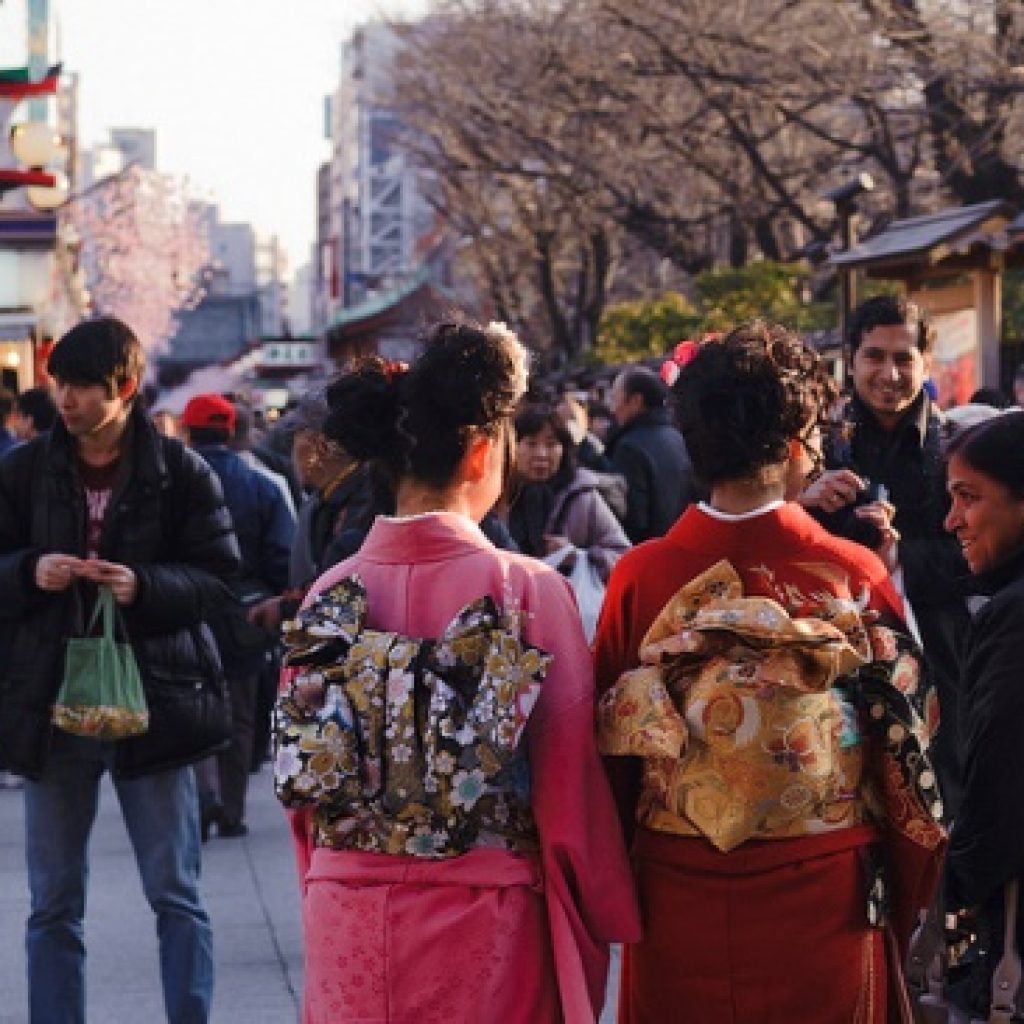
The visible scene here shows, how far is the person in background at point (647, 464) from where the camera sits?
1152cm

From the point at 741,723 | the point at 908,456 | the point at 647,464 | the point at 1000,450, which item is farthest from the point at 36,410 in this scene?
the point at 1000,450

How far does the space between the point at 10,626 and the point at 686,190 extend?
27773 mm

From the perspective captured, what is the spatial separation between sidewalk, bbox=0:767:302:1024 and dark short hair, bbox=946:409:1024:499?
3.50m

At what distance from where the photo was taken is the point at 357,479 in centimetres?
727

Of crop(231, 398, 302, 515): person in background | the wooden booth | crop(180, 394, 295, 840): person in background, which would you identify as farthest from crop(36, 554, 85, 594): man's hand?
the wooden booth

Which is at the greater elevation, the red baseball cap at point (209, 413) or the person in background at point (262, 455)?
the red baseball cap at point (209, 413)

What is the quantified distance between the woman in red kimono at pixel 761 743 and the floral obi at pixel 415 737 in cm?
22

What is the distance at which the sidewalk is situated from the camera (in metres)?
7.07

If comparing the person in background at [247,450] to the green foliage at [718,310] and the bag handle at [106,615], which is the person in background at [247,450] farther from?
the green foliage at [718,310]

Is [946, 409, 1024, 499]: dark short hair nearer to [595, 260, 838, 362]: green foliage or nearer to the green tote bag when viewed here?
the green tote bag

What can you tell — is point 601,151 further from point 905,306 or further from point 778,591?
point 778,591

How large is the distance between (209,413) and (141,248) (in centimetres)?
6022

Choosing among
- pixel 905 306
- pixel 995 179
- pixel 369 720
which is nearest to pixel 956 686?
pixel 905 306

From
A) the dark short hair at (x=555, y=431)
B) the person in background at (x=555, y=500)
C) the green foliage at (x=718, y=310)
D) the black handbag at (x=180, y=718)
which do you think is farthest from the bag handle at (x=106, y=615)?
the green foliage at (x=718, y=310)
